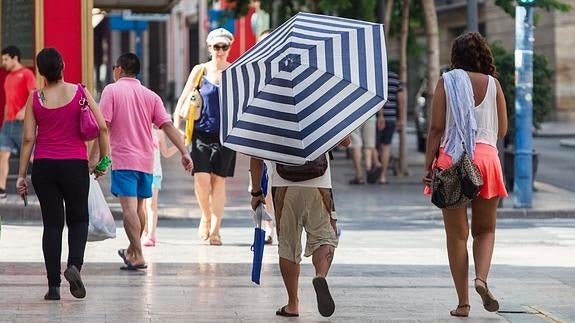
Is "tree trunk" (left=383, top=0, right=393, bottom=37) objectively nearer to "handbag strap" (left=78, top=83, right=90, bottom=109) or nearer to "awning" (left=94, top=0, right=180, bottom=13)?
"awning" (left=94, top=0, right=180, bottom=13)

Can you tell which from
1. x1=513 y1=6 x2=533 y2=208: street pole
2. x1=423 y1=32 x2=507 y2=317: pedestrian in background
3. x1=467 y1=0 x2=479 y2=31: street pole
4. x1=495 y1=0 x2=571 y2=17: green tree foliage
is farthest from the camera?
x1=495 y1=0 x2=571 y2=17: green tree foliage

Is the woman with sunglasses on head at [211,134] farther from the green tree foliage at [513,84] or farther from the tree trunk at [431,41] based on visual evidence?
the tree trunk at [431,41]

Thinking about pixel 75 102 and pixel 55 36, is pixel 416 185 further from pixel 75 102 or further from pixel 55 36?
pixel 75 102

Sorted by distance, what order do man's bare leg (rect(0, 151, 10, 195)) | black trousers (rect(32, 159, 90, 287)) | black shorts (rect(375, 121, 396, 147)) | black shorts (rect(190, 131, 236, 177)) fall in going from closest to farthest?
black trousers (rect(32, 159, 90, 287)) → black shorts (rect(190, 131, 236, 177)) → man's bare leg (rect(0, 151, 10, 195)) → black shorts (rect(375, 121, 396, 147))

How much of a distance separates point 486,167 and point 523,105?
28.1 feet

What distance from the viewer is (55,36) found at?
59.7 ft

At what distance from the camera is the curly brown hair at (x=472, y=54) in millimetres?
9656

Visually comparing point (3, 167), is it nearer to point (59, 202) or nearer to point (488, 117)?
point (59, 202)

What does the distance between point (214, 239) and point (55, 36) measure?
4892 millimetres

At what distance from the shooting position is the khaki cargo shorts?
962 centimetres

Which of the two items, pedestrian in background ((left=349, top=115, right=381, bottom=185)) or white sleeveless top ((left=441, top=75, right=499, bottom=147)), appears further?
pedestrian in background ((left=349, top=115, right=381, bottom=185))

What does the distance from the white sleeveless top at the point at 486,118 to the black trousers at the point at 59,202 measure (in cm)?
253

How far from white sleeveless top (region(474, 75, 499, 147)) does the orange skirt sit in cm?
5

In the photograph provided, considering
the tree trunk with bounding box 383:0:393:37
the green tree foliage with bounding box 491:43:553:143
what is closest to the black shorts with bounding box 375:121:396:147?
the green tree foliage with bounding box 491:43:553:143
